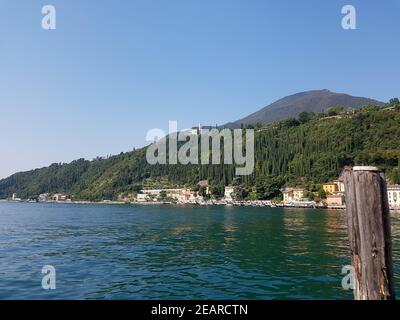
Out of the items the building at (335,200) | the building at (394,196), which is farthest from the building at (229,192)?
the building at (394,196)

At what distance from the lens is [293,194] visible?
14675cm

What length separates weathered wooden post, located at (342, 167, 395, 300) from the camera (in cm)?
496

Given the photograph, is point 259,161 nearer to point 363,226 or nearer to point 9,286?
point 9,286

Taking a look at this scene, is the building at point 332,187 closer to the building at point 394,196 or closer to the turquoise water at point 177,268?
the building at point 394,196

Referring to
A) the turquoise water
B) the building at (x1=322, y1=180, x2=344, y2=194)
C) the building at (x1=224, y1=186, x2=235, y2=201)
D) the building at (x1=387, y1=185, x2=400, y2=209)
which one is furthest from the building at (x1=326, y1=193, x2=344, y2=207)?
the turquoise water

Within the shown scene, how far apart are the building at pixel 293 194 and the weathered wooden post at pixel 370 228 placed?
14173cm

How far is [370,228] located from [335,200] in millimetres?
130686

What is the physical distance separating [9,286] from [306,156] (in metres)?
161

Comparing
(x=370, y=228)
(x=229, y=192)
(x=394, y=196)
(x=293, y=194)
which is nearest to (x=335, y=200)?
(x=394, y=196)

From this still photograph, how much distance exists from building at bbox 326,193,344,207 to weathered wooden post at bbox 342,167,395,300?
128m

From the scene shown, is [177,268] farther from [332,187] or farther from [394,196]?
[332,187]

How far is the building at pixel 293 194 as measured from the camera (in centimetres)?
14412
